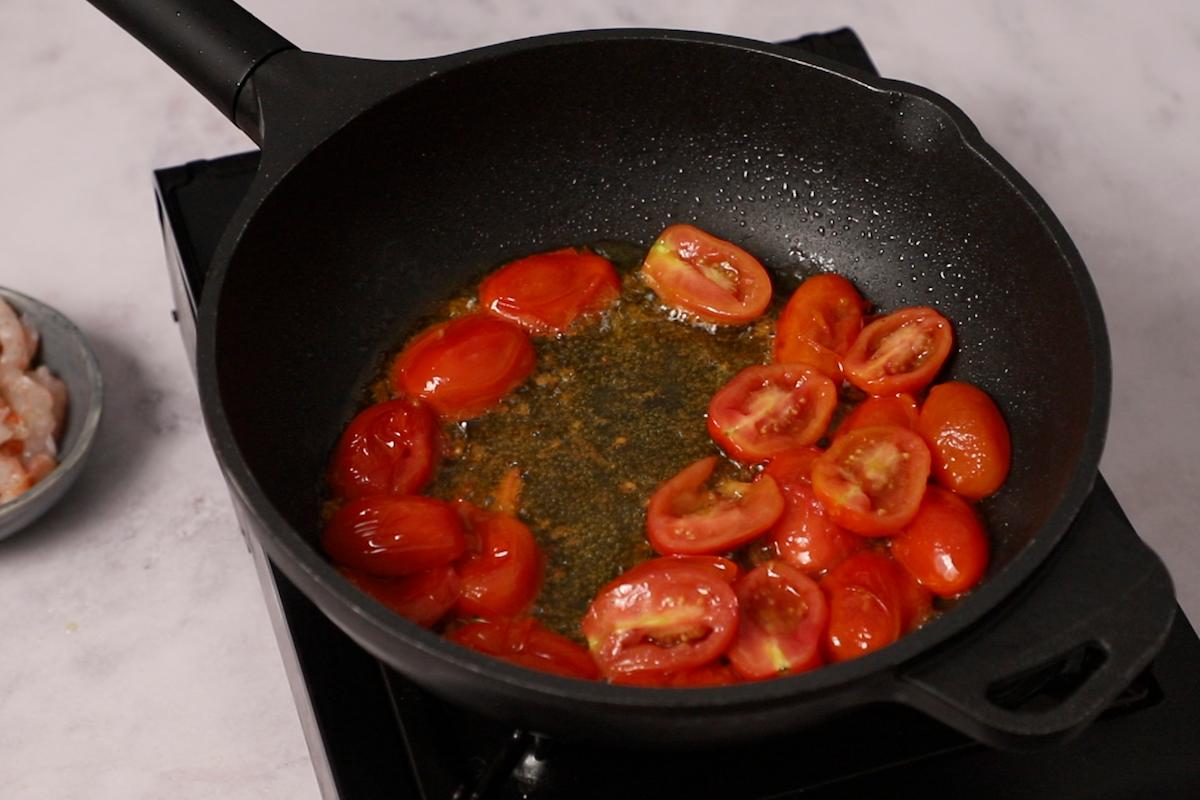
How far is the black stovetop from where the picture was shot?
3.55ft

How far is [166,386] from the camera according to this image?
1552 millimetres

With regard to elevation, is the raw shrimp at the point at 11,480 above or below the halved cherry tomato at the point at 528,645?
below

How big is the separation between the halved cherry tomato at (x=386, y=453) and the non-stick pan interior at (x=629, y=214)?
3cm

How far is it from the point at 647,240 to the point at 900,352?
0.94 ft

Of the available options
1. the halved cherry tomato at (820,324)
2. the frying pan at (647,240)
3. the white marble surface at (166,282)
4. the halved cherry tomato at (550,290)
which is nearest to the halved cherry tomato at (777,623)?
the frying pan at (647,240)

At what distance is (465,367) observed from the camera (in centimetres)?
128

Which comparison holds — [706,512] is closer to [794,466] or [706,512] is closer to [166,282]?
[794,466]

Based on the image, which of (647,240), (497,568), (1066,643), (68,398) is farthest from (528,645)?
(68,398)

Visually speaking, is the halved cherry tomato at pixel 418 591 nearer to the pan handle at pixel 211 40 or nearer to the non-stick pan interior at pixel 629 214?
the non-stick pan interior at pixel 629 214

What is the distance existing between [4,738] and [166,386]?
0.40m

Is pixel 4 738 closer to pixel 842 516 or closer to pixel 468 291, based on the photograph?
pixel 468 291

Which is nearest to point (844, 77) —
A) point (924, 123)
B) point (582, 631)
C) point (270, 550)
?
point (924, 123)

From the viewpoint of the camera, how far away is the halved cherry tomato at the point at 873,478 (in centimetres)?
116

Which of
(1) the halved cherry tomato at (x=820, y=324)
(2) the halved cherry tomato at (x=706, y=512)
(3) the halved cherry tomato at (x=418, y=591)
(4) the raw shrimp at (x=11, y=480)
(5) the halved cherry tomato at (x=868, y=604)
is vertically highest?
(1) the halved cherry tomato at (x=820, y=324)
